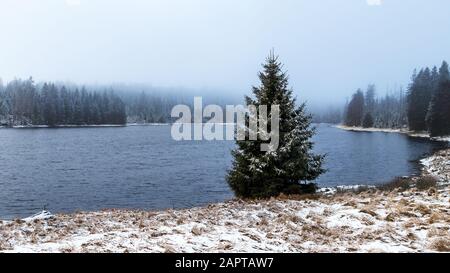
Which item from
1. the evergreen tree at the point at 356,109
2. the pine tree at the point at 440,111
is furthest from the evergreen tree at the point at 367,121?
the pine tree at the point at 440,111

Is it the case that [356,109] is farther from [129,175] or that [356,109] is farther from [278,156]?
[278,156]

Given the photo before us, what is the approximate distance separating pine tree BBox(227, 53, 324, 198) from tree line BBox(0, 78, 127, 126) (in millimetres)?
127046

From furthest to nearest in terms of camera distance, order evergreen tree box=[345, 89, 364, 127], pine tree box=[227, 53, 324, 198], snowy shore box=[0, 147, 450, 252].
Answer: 1. evergreen tree box=[345, 89, 364, 127]
2. pine tree box=[227, 53, 324, 198]
3. snowy shore box=[0, 147, 450, 252]

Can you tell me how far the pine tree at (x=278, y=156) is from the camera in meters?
19.2

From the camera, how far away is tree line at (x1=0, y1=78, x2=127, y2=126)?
132875 millimetres

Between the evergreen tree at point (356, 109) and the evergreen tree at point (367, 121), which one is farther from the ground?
the evergreen tree at point (356, 109)

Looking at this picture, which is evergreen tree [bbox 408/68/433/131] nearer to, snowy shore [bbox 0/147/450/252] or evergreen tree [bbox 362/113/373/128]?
evergreen tree [bbox 362/113/373/128]

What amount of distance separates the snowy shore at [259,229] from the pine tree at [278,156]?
398 centimetres

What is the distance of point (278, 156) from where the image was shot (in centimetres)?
1911

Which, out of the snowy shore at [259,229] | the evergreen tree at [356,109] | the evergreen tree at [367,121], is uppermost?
the evergreen tree at [356,109]

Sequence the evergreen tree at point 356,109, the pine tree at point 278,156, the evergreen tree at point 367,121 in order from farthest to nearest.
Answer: the evergreen tree at point 356,109 < the evergreen tree at point 367,121 < the pine tree at point 278,156

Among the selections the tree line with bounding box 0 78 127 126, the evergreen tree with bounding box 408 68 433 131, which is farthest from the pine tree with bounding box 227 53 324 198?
the tree line with bounding box 0 78 127 126

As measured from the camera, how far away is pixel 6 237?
1016 cm

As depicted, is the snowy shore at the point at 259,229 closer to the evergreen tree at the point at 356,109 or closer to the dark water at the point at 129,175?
the dark water at the point at 129,175
